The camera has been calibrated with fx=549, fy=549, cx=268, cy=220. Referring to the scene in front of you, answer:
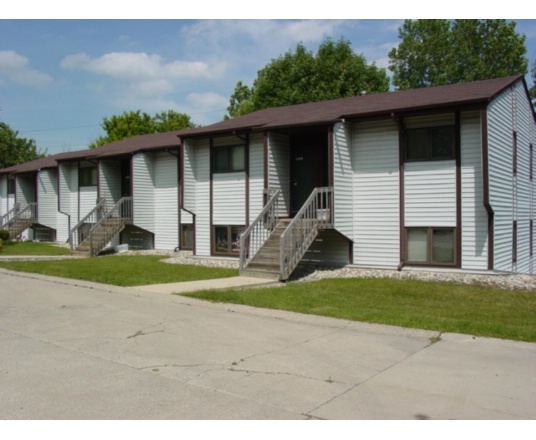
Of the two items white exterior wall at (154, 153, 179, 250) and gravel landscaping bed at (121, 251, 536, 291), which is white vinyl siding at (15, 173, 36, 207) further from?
gravel landscaping bed at (121, 251, 536, 291)

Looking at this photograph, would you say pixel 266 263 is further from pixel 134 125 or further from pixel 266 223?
pixel 134 125

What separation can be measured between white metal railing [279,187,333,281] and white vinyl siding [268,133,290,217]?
168cm

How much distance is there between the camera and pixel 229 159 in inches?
801

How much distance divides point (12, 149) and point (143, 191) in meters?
30.0

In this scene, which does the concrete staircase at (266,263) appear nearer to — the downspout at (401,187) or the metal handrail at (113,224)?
the downspout at (401,187)

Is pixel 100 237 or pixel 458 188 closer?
pixel 458 188

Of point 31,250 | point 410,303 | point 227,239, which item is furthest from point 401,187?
point 31,250

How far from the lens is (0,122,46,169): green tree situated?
4562 centimetres

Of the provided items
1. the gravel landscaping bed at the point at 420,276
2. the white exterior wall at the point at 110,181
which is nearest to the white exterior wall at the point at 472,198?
the gravel landscaping bed at the point at 420,276

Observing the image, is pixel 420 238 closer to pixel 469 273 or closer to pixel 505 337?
pixel 469 273

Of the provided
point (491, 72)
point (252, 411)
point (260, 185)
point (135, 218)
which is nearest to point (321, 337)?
point (252, 411)

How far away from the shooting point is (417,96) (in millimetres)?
18219

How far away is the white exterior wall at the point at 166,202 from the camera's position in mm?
24562

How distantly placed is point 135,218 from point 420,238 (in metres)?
13.6
